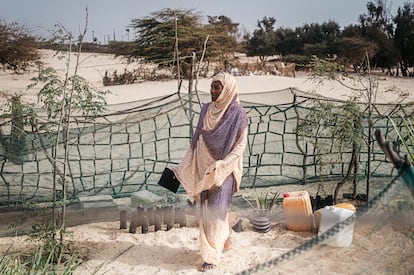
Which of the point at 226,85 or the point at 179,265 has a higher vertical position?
the point at 226,85

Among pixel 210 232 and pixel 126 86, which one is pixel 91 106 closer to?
pixel 210 232

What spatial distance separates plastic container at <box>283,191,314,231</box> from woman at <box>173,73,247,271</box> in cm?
83

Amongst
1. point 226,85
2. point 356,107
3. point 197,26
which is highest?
point 197,26

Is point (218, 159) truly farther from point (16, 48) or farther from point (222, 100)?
point (16, 48)

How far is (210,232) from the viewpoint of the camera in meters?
3.78

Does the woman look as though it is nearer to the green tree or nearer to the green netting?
the green netting

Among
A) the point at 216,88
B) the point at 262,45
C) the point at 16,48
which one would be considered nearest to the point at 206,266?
the point at 216,88

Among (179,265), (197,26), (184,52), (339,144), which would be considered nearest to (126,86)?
(184,52)

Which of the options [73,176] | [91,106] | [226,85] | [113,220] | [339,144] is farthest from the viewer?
[73,176]

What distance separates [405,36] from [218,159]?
21190 millimetres

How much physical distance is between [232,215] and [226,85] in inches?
54.5

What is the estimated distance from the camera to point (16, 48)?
16.6 meters

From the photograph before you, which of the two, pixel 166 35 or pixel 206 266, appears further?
pixel 166 35

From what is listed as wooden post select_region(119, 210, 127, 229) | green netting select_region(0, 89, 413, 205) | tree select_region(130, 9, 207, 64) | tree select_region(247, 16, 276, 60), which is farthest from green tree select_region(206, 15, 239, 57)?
wooden post select_region(119, 210, 127, 229)
